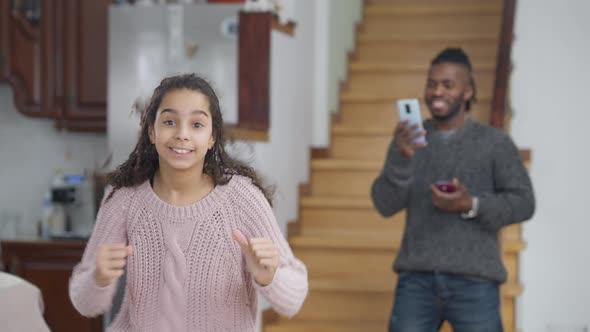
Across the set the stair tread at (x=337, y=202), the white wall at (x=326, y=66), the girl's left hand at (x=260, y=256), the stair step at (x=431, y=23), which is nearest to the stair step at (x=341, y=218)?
the stair tread at (x=337, y=202)

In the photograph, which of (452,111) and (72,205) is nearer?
(452,111)

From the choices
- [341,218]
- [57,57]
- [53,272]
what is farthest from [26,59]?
[341,218]

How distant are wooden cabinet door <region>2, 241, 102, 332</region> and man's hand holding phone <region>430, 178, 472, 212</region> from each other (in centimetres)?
208

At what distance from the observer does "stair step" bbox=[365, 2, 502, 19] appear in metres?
5.79

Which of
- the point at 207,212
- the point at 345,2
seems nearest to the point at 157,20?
the point at 345,2

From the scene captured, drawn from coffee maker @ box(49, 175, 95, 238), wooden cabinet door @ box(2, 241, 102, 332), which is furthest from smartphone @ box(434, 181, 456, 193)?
coffee maker @ box(49, 175, 95, 238)

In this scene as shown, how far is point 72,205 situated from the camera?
4.78m

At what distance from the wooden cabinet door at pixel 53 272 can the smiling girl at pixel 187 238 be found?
263 centimetres

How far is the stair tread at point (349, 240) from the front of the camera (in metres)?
4.38

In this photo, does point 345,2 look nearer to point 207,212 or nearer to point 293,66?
point 293,66

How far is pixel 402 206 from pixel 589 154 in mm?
1480

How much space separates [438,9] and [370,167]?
4.87 ft

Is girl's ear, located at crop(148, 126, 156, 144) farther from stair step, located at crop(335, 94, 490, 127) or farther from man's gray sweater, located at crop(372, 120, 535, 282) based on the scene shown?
stair step, located at crop(335, 94, 490, 127)

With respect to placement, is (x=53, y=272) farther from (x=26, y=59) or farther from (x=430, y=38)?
(x=430, y=38)
